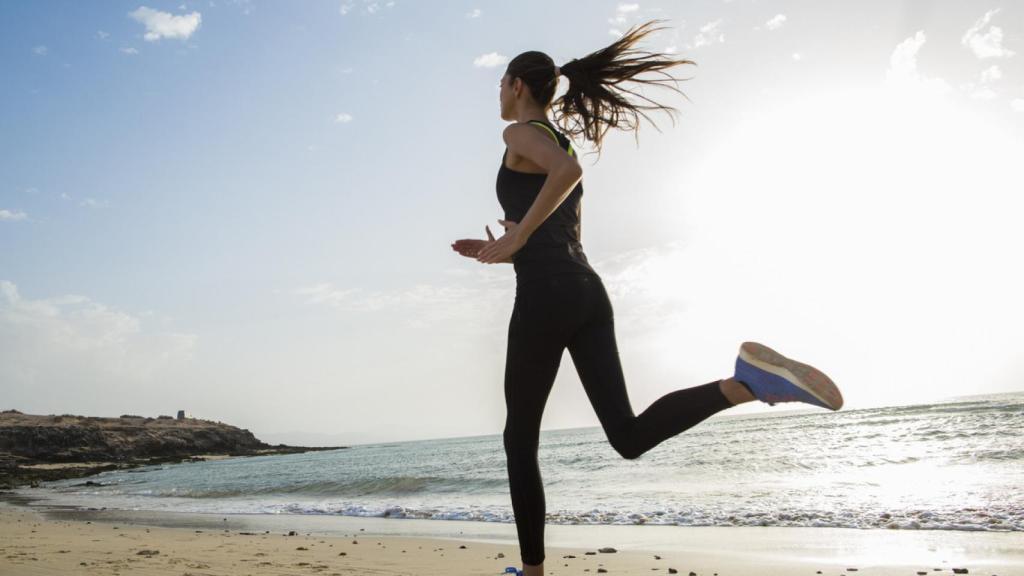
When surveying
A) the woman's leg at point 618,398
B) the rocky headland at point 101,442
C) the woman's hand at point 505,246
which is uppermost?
the woman's hand at point 505,246

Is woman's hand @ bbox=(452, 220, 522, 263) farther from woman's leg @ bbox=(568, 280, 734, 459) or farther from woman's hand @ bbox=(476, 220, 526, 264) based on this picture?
woman's leg @ bbox=(568, 280, 734, 459)

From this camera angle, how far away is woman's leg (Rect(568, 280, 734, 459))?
2.29 metres

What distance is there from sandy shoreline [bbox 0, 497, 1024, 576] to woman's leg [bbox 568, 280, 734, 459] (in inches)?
109

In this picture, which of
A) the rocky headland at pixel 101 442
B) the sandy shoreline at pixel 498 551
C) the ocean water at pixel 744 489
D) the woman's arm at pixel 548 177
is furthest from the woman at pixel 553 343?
the rocky headland at pixel 101 442

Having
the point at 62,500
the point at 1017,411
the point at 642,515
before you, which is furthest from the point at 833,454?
the point at 62,500

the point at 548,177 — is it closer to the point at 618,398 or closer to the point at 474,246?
the point at 474,246

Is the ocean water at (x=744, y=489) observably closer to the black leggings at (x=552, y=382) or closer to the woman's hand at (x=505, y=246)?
the black leggings at (x=552, y=382)

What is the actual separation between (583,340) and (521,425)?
0.37m

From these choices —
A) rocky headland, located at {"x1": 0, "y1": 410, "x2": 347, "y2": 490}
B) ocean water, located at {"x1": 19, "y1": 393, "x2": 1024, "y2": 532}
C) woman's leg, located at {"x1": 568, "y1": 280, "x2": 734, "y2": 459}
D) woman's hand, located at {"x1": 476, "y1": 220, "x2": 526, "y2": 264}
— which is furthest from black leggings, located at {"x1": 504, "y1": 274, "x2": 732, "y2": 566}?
rocky headland, located at {"x1": 0, "y1": 410, "x2": 347, "y2": 490}

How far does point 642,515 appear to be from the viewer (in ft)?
27.0

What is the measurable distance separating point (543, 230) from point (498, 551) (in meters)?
4.64

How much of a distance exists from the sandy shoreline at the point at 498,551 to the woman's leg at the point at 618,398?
109 inches

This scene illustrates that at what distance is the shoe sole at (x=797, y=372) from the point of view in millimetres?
2105

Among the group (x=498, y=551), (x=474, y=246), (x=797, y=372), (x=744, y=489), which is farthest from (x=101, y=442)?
(x=797, y=372)
